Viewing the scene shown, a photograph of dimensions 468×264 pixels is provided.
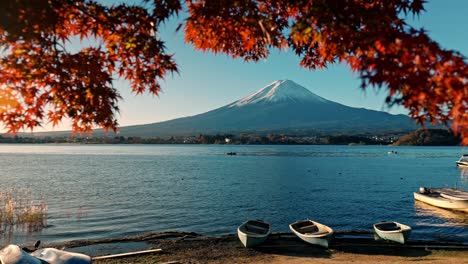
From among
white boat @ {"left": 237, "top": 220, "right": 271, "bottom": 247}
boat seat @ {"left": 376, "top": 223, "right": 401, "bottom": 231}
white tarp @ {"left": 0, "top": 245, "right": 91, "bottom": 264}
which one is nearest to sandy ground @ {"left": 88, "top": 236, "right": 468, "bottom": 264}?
white boat @ {"left": 237, "top": 220, "right": 271, "bottom": 247}

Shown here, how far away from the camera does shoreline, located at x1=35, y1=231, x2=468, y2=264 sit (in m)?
18.6

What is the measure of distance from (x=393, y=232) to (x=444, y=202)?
20.1 meters

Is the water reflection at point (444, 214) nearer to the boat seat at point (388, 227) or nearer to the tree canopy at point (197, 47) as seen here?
the boat seat at point (388, 227)

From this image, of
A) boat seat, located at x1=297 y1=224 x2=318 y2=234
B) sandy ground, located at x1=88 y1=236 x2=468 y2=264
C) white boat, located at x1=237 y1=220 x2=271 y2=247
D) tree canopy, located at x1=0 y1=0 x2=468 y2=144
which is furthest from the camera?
boat seat, located at x1=297 y1=224 x2=318 y2=234

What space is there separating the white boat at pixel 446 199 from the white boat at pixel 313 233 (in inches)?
800

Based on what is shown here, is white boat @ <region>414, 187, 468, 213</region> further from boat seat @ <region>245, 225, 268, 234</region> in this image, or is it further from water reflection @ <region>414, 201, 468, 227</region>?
boat seat @ <region>245, 225, 268, 234</region>

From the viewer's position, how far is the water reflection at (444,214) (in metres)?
32.1

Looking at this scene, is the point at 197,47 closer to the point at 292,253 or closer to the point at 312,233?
the point at 292,253

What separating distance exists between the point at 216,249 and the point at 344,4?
1819cm

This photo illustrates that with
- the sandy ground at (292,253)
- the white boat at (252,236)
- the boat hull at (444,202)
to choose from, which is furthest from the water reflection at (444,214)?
the white boat at (252,236)

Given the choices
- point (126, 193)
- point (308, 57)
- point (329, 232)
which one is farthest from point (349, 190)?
point (308, 57)

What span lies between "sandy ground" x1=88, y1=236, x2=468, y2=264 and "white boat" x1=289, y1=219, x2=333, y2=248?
385 millimetres

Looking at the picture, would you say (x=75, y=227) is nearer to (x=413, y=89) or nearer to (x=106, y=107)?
(x=106, y=107)

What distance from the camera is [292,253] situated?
19906 mm
